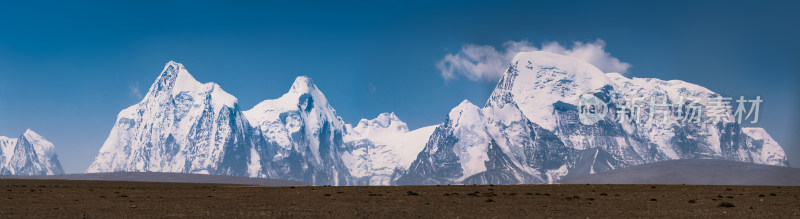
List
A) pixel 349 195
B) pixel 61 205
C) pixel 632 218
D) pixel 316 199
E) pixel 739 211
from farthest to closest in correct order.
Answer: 1. pixel 349 195
2. pixel 316 199
3. pixel 61 205
4. pixel 739 211
5. pixel 632 218

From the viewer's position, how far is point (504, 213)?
1909 inches

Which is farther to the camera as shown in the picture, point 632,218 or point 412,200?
point 412,200

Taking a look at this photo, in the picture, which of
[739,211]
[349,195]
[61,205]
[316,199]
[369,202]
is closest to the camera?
[739,211]

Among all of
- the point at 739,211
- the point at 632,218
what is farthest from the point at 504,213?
the point at 739,211

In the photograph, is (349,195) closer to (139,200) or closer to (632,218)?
(139,200)

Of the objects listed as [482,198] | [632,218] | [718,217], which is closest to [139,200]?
[482,198]

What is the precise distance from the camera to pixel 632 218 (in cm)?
4581

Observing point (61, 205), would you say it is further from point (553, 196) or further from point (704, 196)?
point (704, 196)

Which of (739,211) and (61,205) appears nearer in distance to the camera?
(739,211)

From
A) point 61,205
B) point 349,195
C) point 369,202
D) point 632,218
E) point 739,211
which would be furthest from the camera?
point 349,195

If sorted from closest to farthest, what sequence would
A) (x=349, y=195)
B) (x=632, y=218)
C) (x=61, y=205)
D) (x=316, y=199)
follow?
(x=632, y=218)
(x=61, y=205)
(x=316, y=199)
(x=349, y=195)

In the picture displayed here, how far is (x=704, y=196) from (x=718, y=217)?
62.1 feet

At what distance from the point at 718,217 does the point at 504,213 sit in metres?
13.0

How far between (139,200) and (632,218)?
38945 mm
